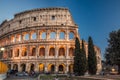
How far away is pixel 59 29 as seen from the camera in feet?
158

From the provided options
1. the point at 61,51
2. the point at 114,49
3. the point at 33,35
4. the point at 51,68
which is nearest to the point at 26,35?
the point at 33,35

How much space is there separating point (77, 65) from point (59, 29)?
49.7 ft

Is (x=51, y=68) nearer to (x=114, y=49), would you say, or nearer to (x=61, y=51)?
(x=61, y=51)

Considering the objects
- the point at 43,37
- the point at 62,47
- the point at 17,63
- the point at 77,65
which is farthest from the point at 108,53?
the point at 17,63

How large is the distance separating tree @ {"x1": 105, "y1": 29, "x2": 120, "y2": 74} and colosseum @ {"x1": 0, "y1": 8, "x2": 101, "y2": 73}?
10.4m

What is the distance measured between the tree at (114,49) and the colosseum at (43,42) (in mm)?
10360

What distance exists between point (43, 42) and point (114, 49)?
17950mm

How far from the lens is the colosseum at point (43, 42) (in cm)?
4641

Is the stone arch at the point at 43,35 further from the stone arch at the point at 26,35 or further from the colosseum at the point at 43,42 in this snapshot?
the stone arch at the point at 26,35

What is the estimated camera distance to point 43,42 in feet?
155

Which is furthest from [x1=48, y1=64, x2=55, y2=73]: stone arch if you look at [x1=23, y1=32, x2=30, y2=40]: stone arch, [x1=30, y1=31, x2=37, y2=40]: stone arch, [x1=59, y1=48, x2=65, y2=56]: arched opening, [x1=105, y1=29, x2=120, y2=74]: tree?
[x1=105, y1=29, x2=120, y2=74]: tree

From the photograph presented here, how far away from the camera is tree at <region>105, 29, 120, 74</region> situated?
122 feet

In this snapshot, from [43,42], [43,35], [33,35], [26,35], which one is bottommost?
[43,42]

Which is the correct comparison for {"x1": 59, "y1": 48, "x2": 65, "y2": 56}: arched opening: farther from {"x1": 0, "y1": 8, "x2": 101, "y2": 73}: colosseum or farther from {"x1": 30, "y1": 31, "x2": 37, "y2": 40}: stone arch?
{"x1": 30, "y1": 31, "x2": 37, "y2": 40}: stone arch
